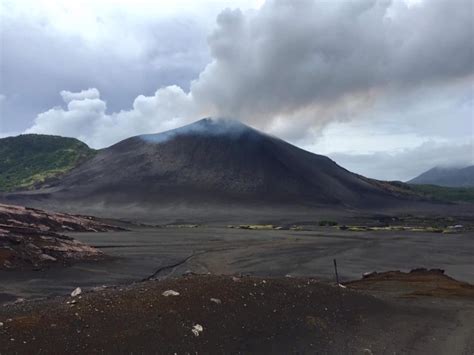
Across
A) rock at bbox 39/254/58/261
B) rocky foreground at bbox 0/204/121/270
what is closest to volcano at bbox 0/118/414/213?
rocky foreground at bbox 0/204/121/270

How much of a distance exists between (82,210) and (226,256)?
90188mm

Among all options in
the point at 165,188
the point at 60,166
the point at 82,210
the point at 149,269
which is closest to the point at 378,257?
the point at 149,269

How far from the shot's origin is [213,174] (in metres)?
152

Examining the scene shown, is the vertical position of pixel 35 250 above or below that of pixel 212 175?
below

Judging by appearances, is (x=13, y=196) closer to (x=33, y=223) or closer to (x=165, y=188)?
(x=165, y=188)

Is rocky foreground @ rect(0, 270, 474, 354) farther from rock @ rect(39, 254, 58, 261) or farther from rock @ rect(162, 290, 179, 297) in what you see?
rock @ rect(39, 254, 58, 261)

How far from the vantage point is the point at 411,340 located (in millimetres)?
12992

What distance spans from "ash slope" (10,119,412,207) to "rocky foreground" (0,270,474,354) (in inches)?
4512

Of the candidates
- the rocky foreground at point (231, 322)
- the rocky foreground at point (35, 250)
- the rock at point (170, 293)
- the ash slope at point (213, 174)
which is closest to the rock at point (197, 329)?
the rocky foreground at point (231, 322)

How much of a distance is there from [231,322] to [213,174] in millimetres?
140217

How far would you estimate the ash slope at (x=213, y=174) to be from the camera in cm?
13762

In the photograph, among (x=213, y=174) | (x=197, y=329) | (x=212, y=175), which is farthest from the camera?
(x=213, y=174)

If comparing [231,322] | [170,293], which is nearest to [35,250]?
[170,293]

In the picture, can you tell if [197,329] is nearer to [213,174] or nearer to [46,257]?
[46,257]
